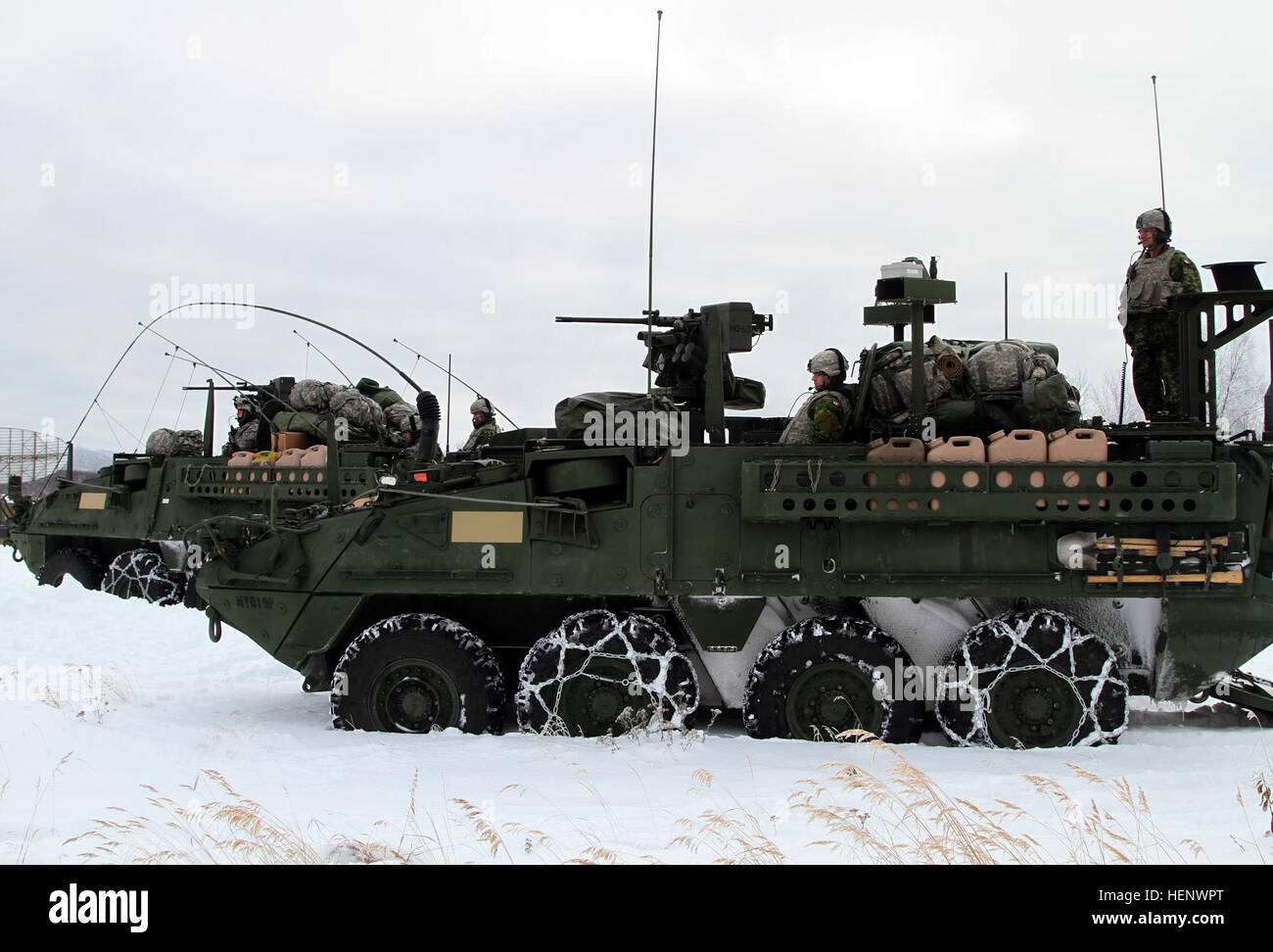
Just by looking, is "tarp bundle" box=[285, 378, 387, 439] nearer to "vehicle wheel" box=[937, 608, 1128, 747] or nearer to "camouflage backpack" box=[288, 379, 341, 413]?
"camouflage backpack" box=[288, 379, 341, 413]

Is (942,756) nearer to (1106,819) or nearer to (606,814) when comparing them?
(1106,819)

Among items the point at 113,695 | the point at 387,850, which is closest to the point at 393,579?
the point at 113,695

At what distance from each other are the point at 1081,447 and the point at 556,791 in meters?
4.06

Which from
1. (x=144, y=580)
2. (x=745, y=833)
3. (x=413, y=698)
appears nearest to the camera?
(x=745, y=833)

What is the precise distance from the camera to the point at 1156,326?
862 cm

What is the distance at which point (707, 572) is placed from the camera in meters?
8.09

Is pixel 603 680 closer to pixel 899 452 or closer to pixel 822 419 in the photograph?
pixel 822 419

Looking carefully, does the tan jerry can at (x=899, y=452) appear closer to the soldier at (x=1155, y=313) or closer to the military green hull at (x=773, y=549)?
the military green hull at (x=773, y=549)

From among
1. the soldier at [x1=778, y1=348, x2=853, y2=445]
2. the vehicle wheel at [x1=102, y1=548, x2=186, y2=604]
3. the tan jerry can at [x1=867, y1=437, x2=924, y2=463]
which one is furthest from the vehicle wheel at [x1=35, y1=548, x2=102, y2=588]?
the tan jerry can at [x1=867, y1=437, x2=924, y2=463]

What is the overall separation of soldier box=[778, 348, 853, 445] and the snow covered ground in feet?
7.22

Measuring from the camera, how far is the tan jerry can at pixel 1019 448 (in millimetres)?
7578

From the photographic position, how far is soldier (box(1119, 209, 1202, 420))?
8.43 metres

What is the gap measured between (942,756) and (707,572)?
198 cm

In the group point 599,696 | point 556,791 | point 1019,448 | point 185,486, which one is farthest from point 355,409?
point 1019,448
